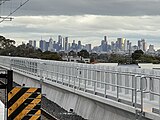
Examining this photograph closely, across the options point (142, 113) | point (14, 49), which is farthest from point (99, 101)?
point (14, 49)

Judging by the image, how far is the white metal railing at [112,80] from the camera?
13.0m

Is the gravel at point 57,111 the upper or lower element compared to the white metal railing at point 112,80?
lower

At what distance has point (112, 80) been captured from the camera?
1811 cm

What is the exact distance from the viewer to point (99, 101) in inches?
672

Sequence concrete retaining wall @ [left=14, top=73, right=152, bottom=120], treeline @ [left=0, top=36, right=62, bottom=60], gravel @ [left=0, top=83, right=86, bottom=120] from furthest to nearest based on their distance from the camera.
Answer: treeline @ [left=0, top=36, right=62, bottom=60] < gravel @ [left=0, top=83, right=86, bottom=120] < concrete retaining wall @ [left=14, top=73, right=152, bottom=120]

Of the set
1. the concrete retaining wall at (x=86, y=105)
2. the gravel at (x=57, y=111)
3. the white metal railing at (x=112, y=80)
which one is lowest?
the gravel at (x=57, y=111)

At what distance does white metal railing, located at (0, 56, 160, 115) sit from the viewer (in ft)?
42.8

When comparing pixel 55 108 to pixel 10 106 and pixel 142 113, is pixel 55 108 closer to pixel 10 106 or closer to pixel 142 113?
pixel 142 113

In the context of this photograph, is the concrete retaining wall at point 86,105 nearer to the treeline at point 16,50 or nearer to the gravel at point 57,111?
the gravel at point 57,111

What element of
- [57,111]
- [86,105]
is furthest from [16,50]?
[86,105]

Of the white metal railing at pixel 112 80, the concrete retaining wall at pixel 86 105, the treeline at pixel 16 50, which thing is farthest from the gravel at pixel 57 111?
the treeline at pixel 16 50

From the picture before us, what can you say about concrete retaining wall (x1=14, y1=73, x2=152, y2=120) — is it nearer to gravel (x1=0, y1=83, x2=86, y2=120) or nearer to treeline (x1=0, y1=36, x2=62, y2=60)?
gravel (x1=0, y1=83, x2=86, y2=120)

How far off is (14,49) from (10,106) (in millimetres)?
155005

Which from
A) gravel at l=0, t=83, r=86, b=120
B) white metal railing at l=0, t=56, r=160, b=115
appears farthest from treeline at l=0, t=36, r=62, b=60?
gravel at l=0, t=83, r=86, b=120
